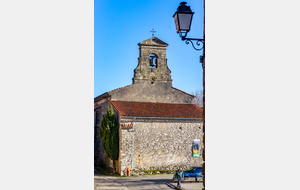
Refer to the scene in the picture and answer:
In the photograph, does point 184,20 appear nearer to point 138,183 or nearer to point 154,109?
point 138,183

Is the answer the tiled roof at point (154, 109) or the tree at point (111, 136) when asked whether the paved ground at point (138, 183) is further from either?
the tiled roof at point (154, 109)

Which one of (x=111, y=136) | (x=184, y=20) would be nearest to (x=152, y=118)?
(x=111, y=136)

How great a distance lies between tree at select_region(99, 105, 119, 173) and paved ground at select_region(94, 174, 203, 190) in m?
0.94

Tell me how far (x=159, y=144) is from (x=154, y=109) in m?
1.66

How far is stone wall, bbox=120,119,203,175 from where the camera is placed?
11.8 metres

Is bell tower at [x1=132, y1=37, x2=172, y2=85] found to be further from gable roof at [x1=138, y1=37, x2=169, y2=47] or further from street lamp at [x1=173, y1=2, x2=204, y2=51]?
street lamp at [x1=173, y1=2, x2=204, y2=51]

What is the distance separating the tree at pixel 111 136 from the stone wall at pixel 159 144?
35cm

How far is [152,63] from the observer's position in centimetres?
1429
